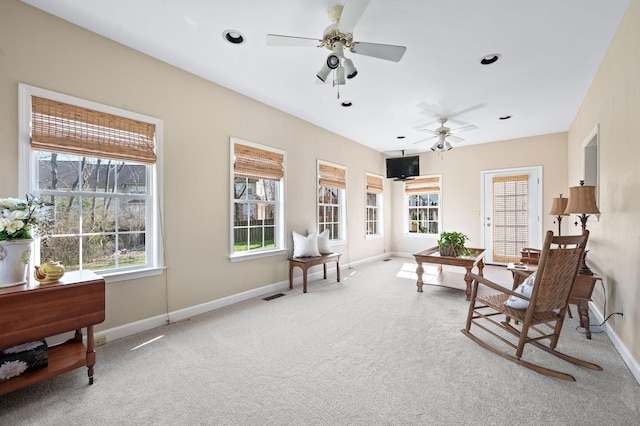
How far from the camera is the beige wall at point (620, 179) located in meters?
2.15

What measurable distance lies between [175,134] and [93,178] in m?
0.91

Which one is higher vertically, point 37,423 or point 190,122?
point 190,122

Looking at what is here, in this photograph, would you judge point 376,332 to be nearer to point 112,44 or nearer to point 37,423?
point 37,423

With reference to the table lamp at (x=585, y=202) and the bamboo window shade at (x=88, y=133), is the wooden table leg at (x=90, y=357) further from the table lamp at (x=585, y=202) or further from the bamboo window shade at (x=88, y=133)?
the table lamp at (x=585, y=202)

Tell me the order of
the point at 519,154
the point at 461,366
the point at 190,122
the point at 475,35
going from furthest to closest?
the point at 519,154 < the point at 190,122 < the point at 475,35 < the point at 461,366

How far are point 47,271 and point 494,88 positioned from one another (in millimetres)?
4954

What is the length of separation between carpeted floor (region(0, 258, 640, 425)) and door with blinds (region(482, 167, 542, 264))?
11.2ft

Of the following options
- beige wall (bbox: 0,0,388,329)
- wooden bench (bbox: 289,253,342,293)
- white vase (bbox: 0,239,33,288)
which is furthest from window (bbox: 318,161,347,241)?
white vase (bbox: 0,239,33,288)

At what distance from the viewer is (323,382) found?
202 cm

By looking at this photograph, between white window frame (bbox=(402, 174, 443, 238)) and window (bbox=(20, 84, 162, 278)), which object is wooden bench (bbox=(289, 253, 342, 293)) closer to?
window (bbox=(20, 84, 162, 278))

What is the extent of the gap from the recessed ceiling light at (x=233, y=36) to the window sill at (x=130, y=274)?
2.42 meters

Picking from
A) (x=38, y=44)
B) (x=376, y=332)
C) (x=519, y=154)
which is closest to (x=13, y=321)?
(x=38, y=44)

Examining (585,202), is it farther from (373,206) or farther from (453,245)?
(373,206)

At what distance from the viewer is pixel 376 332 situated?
2857 mm
